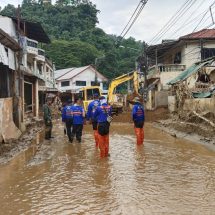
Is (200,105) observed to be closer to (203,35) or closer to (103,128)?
(103,128)

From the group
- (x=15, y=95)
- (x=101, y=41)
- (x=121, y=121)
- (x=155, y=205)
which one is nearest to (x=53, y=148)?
(x=15, y=95)

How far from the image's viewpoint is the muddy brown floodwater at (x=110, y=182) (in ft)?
21.6

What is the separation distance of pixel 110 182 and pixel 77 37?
65645mm

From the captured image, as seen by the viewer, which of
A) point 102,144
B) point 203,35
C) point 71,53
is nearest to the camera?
point 102,144

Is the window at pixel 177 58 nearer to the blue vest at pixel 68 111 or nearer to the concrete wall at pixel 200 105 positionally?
the concrete wall at pixel 200 105

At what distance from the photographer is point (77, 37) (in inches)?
2840

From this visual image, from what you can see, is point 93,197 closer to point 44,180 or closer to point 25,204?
point 25,204

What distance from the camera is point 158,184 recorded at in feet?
26.7

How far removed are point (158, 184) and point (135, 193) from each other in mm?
916

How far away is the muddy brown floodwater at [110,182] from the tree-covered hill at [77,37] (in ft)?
172

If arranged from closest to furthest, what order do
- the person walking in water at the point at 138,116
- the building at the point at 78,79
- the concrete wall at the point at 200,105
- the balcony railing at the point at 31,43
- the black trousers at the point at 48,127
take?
1. the person walking in water at the point at 138,116
2. the black trousers at the point at 48,127
3. the concrete wall at the point at 200,105
4. the balcony railing at the point at 31,43
5. the building at the point at 78,79

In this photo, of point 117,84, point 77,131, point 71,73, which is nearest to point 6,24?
point 117,84

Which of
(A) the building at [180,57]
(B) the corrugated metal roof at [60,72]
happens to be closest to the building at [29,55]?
(A) the building at [180,57]

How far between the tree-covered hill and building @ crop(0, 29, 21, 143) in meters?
46.7
